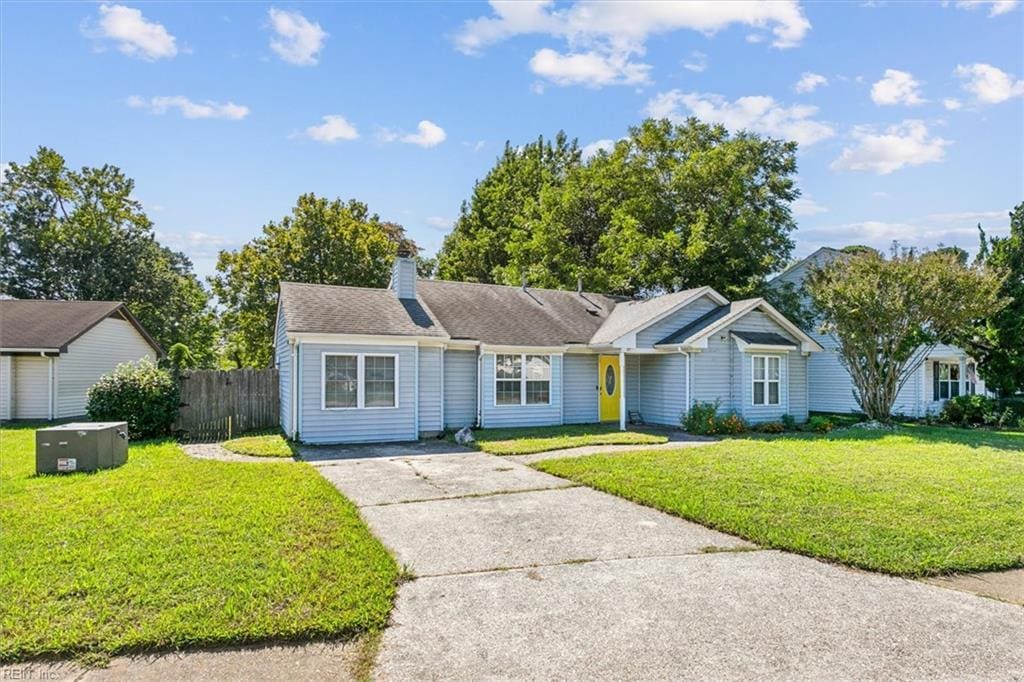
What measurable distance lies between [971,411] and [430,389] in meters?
17.6

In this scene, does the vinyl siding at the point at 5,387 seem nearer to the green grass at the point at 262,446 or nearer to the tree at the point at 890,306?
the green grass at the point at 262,446

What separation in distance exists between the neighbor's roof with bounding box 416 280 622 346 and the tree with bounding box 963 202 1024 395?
40.8ft

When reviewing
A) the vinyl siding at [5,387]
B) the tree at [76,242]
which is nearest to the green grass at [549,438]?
the vinyl siding at [5,387]

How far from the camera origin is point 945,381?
2166cm

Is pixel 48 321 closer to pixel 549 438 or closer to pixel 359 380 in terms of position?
pixel 359 380

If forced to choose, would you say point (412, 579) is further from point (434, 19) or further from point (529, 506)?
point (434, 19)

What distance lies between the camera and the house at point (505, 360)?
44.0 ft

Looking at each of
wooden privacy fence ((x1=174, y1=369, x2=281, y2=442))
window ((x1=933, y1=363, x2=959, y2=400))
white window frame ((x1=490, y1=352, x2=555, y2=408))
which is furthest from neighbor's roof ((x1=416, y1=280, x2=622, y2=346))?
window ((x1=933, y1=363, x2=959, y2=400))

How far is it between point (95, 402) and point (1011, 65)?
852 inches

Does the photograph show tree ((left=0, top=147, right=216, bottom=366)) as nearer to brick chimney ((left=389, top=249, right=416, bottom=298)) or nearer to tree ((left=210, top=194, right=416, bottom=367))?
tree ((left=210, top=194, right=416, bottom=367))

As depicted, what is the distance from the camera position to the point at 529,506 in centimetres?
734

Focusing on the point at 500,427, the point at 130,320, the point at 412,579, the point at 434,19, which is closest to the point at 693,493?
the point at 412,579

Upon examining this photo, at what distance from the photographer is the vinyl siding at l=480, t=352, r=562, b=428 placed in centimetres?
1566

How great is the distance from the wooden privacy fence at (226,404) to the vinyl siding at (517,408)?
19.2 feet
